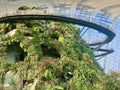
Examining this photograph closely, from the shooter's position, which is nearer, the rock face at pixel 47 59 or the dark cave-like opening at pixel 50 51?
the rock face at pixel 47 59

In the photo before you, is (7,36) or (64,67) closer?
(64,67)

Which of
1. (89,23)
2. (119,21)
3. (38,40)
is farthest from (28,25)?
(119,21)

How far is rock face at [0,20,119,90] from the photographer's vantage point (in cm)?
2744

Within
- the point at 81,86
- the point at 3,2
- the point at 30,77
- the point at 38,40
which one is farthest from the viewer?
the point at 3,2

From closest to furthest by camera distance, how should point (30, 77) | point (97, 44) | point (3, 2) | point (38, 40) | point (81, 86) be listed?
point (81, 86)
point (30, 77)
point (38, 40)
point (3, 2)
point (97, 44)

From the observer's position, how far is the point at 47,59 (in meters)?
29.4

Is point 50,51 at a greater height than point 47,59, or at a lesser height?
lesser

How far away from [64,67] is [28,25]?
768 cm

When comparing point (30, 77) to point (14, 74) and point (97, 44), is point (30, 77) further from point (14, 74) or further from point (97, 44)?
point (97, 44)

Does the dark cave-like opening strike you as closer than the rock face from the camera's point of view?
No

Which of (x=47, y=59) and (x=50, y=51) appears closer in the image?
(x=47, y=59)

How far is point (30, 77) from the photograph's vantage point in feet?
94.2

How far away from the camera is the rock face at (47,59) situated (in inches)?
1080

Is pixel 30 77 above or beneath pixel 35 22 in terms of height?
beneath
